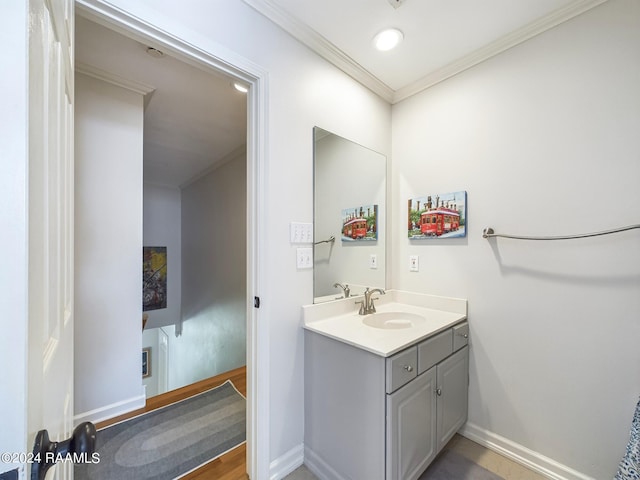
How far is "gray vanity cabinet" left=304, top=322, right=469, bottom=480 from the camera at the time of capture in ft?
4.02

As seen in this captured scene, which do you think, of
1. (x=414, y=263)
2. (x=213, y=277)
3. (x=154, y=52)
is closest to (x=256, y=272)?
(x=414, y=263)

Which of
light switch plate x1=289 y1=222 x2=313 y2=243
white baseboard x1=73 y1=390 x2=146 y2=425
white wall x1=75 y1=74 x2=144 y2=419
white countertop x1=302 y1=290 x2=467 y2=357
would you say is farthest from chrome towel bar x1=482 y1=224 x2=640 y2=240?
white baseboard x1=73 y1=390 x2=146 y2=425

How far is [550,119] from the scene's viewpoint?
1490 millimetres

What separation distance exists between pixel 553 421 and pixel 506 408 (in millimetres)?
216

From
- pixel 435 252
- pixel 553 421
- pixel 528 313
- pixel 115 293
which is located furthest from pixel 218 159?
pixel 553 421

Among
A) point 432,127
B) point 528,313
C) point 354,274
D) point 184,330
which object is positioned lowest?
point 184,330

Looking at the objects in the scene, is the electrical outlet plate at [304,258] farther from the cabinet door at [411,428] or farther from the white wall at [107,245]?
the white wall at [107,245]

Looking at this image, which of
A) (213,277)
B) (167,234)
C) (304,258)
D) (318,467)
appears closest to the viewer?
(318,467)

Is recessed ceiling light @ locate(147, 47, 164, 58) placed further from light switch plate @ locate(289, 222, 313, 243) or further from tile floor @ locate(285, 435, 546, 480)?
tile floor @ locate(285, 435, 546, 480)

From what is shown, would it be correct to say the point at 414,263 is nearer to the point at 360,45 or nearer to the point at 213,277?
the point at 360,45

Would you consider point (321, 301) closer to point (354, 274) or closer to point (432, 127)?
point (354, 274)

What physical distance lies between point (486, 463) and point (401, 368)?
936 millimetres

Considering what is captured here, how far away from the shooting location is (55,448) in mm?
392

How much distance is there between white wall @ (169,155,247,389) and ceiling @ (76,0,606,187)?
1194 mm
